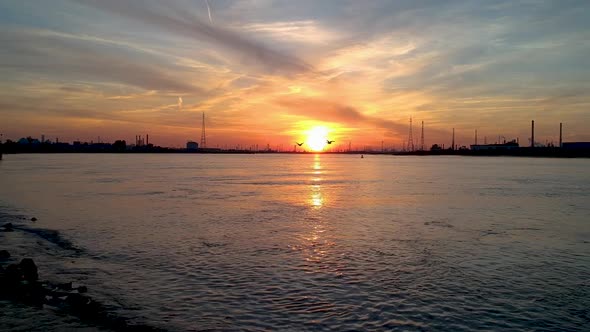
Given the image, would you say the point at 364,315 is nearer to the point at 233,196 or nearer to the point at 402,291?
the point at 402,291

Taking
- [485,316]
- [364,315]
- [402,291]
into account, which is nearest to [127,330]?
[364,315]

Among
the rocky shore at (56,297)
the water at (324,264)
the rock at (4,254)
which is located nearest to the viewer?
the rocky shore at (56,297)

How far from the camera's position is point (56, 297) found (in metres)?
12.2

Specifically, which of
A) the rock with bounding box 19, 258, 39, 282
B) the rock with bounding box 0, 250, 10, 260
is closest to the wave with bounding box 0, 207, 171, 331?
the rock with bounding box 19, 258, 39, 282

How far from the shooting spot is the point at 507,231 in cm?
2333

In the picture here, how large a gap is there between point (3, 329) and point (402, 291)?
10.6 meters

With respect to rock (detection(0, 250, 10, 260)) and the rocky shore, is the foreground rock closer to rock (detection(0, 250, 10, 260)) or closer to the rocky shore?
the rocky shore

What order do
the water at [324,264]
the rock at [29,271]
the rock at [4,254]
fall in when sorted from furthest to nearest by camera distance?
the rock at [4,254] → the rock at [29,271] → the water at [324,264]

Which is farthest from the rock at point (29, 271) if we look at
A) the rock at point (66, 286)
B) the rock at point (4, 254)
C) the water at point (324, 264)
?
the rock at point (4, 254)

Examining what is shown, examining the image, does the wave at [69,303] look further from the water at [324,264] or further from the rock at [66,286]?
the water at [324,264]

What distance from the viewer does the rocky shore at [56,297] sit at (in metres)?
10.8

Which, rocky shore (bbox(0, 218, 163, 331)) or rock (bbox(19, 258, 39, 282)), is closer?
rocky shore (bbox(0, 218, 163, 331))

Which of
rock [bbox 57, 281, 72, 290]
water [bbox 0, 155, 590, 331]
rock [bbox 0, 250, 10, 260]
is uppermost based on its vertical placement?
rock [bbox 0, 250, 10, 260]

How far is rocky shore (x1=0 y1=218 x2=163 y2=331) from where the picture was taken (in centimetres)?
1082
